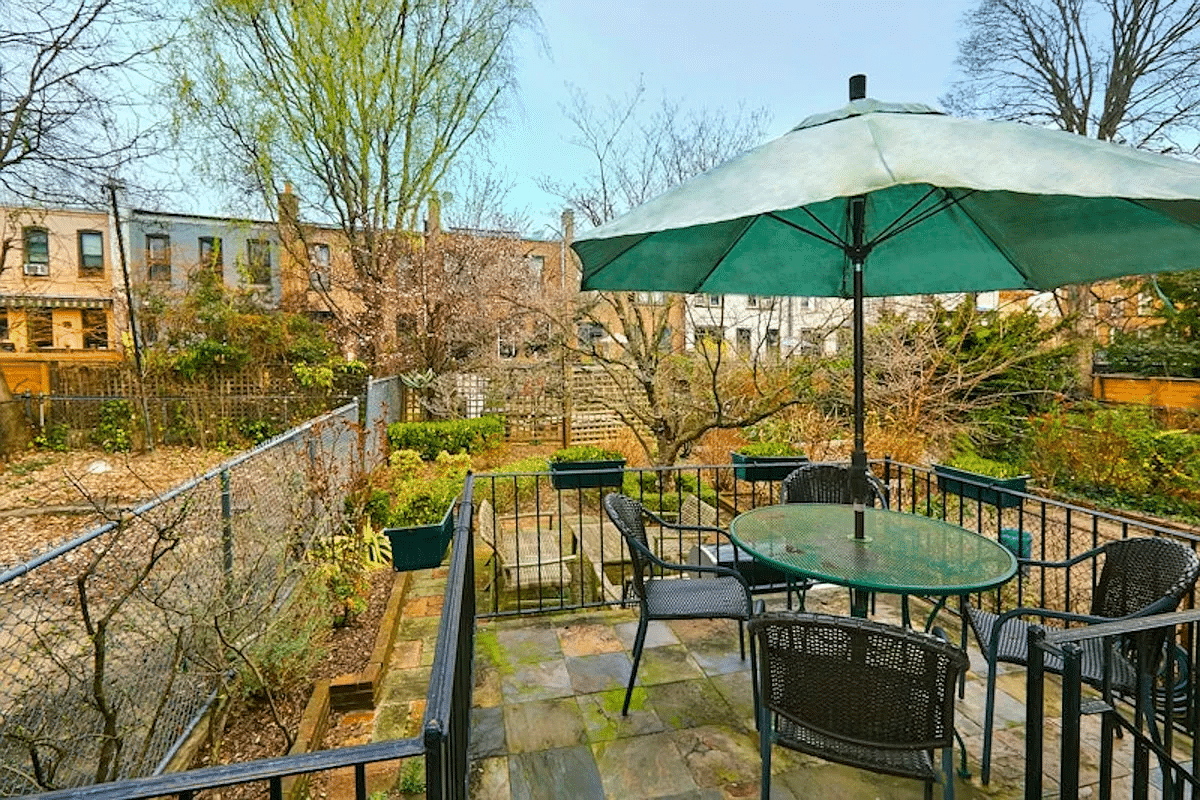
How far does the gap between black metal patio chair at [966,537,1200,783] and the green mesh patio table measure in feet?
0.76

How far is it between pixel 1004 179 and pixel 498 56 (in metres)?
14.3

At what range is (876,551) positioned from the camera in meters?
2.41

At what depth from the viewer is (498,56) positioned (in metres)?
13.3

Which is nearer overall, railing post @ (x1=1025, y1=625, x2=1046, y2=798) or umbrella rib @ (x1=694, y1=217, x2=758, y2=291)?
railing post @ (x1=1025, y1=625, x2=1046, y2=798)

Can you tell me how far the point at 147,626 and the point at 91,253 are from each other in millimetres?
22363

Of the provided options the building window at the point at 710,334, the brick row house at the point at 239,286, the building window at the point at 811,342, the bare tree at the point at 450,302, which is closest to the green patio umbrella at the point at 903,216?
the brick row house at the point at 239,286

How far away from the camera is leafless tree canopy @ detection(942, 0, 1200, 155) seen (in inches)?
433

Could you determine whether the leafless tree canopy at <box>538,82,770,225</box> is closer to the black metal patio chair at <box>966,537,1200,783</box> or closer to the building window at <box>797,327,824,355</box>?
the building window at <box>797,327,824,355</box>

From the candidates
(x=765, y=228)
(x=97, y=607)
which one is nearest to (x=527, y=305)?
(x=765, y=228)

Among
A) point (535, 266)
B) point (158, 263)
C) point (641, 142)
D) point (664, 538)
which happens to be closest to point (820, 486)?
point (664, 538)

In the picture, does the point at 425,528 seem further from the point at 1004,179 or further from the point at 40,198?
the point at 40,198

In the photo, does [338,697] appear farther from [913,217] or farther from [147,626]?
[913,217]

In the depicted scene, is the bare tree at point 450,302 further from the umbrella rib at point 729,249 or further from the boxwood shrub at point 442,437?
the umbrella rib at point 729,249

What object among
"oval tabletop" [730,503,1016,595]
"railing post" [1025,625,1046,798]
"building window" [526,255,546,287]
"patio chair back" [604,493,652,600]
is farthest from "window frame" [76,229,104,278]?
"railing post" [1025,625,1046,798]
